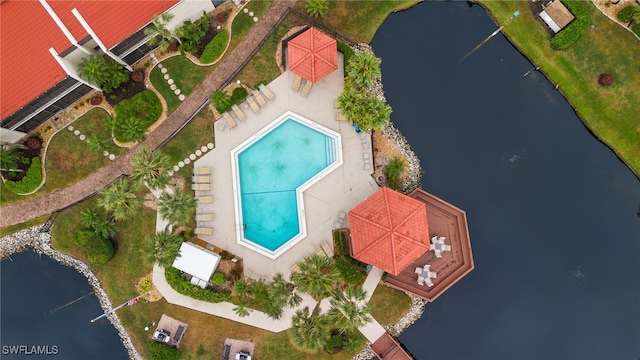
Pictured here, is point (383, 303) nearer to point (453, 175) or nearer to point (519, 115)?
point (453, 175)

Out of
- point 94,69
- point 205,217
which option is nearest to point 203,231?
point 205,217

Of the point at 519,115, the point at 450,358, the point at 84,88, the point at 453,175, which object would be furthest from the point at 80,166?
the point at 519,115

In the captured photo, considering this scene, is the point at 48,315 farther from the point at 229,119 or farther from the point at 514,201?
the point at 514,201

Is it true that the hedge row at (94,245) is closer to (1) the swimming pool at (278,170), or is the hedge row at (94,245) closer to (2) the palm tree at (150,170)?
(2) the palm tree at (150,170)

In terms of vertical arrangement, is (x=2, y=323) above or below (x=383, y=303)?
above

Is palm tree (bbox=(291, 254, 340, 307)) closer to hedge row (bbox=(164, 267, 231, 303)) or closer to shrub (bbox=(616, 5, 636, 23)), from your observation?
hedge row (bbox=(164, 267, 231, 303))

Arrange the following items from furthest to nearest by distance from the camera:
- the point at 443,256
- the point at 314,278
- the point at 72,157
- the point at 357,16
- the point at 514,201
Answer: the point at 357,16 < the point at 514,201 < the point at 72,157 < the point at 443,256 < the point at 314,278

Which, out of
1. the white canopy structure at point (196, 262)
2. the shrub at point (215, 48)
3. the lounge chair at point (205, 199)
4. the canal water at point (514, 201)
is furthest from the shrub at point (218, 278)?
the shrub at point (215, 48)

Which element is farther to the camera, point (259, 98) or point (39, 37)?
point (259, 98)
